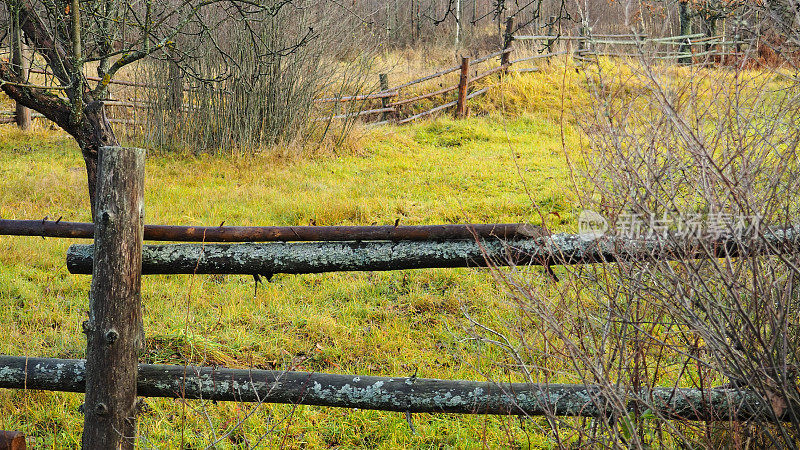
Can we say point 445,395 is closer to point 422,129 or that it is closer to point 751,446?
point 751,446

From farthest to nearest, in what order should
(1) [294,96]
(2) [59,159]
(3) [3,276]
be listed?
(1) [294,96] < (2) [59,159] < (3) [3,276]

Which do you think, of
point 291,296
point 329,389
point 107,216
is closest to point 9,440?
point 107,216

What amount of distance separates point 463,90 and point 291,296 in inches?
337

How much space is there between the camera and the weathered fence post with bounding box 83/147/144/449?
251 centimetres

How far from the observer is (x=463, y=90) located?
12492 mm

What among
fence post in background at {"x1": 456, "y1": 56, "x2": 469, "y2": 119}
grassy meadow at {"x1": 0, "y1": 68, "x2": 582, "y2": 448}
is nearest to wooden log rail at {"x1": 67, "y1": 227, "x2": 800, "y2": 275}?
grassy meadow at {"x1": 0, "y1": 68, "x2": 582, "y2": 448}

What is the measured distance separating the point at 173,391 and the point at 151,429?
709mm

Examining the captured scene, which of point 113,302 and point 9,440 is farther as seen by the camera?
point 113,302

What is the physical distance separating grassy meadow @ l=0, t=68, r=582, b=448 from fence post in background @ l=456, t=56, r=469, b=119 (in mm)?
2526

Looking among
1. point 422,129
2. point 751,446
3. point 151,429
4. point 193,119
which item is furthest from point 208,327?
point 422,129

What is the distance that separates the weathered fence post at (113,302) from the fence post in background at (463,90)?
34.3 ft

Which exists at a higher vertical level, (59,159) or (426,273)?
(59,159)

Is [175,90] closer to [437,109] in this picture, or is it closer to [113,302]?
[437,109]

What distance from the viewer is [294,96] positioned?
9797 mm
